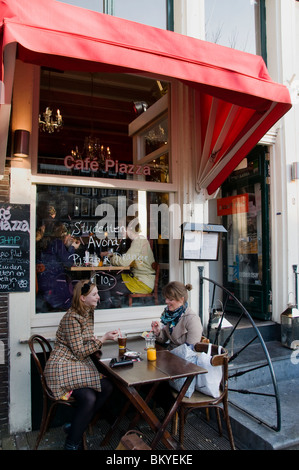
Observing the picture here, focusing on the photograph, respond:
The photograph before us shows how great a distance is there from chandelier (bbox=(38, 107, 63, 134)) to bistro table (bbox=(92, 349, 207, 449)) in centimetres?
A: 277

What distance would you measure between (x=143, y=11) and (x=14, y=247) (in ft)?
11.9

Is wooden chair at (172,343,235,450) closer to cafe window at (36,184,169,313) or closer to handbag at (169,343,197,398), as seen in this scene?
handbag at (169,343,197,398)

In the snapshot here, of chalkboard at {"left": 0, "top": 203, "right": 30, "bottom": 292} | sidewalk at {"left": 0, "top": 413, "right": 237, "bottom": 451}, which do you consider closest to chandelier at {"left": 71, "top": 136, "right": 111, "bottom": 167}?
chalkboard at {"left": 0, "top": 203, "right": 30, "bottom": 292}

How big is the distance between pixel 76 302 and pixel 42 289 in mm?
940

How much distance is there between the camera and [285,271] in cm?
525

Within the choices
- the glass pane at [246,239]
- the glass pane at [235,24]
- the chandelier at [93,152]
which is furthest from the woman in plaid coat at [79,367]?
the glass pane at [235,24]

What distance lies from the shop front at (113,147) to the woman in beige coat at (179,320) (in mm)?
815

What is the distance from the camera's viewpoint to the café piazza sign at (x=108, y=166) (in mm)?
4172

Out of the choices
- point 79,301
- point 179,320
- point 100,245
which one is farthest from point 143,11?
point 179,320

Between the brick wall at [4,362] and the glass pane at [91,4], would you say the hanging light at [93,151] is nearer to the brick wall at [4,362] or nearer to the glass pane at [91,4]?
the brick wall at [4,362]

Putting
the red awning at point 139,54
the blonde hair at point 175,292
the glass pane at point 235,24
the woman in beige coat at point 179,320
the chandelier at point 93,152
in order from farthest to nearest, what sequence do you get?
the glass pane at point 235,24
the chandelier at point 93,152
the blonde hair at point 175,292
the woman in beige coat at point 179,320
the red awning at point 139,54

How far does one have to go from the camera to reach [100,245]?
4.41m
